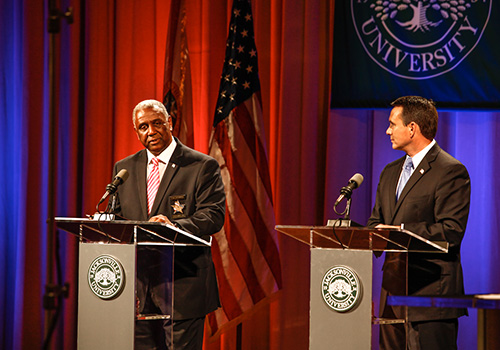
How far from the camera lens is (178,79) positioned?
531cm

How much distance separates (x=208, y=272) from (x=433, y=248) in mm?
1280

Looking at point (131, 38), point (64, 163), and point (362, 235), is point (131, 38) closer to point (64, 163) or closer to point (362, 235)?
point (64, 163)

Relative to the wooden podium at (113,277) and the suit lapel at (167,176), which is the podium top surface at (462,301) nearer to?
the wooden podium at (113,277)

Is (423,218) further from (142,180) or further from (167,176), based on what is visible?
(142,180)

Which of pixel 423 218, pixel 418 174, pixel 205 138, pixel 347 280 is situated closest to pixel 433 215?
pixel 423 218

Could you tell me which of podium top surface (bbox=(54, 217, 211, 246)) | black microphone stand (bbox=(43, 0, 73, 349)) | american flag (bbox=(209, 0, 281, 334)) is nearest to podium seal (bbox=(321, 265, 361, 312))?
podium top surface (bbox=(54, 217, 211, 246))

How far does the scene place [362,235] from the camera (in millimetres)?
3002

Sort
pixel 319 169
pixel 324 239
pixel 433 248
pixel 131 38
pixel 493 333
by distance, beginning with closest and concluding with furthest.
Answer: pixel 493 333, pixel 433 248, pixel 324 239, pixel 319 169, pixel 131 38

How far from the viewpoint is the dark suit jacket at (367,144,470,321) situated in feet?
10.9

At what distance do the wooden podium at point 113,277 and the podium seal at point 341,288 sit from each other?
65cm

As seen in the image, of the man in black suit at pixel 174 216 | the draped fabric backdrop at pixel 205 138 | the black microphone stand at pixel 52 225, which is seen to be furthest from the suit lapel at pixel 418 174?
the black microphone stand at pixel 52 225

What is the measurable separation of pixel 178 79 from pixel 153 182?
5.82 feet

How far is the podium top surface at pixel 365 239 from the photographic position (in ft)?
9.54

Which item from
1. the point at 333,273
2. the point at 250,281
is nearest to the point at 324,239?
the point at 333,273
